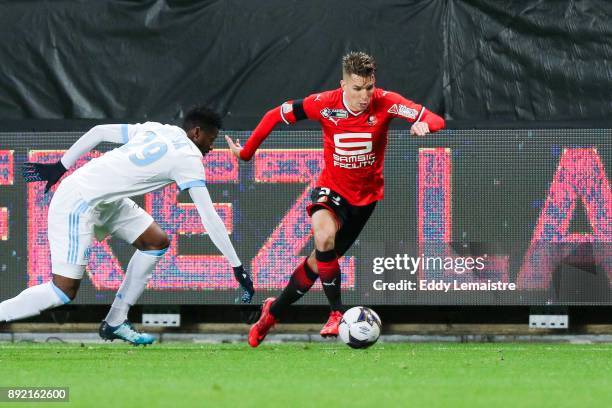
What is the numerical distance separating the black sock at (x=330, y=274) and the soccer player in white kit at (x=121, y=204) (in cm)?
54

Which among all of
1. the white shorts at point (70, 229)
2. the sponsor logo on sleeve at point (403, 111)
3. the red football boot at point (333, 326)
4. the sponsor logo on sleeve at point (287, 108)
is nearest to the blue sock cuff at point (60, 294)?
the white shorts at point (70, 229)

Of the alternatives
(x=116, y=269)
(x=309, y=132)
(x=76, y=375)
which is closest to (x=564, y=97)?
(x=309, y=132)

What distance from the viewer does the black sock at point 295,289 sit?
965 cm

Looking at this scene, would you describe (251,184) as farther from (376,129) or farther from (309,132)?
(376,129)

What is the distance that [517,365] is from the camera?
8602 mm

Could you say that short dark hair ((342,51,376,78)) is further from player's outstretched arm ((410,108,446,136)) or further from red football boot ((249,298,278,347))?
red football boot ((249,298,278,347))

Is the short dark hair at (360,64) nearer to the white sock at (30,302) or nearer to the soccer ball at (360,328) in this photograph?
the soccer ball at (360,328)

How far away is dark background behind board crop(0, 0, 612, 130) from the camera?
11.4m

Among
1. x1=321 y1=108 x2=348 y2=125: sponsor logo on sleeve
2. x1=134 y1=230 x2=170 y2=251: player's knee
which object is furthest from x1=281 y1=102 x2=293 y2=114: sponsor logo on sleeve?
Result: x1=134 y1=230 x2=170 y2=251: player's knee

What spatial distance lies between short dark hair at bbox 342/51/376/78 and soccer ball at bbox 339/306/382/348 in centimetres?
160

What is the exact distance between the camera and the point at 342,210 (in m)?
9.48

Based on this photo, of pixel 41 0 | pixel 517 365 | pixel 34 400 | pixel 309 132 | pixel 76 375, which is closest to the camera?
pixel 34 400

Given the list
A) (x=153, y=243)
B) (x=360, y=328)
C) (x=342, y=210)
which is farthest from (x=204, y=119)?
(x=360, y=328)

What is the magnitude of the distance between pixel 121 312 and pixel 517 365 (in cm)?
290
